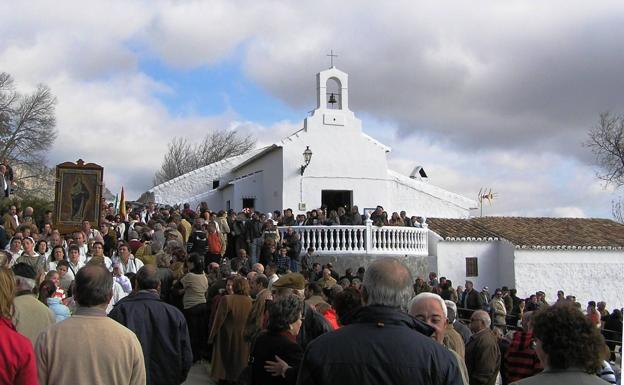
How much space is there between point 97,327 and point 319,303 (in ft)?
11.8

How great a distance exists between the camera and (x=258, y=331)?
287 inches

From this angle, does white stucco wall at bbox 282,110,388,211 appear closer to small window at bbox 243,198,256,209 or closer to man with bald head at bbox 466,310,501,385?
small window at bbox 243,198,256,209

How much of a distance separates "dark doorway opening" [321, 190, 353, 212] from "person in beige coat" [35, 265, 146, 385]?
26.4 metres

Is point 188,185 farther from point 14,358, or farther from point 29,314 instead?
point 14,358

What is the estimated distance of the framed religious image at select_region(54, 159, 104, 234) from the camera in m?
16.7

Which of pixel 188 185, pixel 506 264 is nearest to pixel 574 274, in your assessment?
pixel 506 264

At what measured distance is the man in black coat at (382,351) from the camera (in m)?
3.42

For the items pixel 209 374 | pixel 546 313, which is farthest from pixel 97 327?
pixel 209 374

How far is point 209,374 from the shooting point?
10836 mm

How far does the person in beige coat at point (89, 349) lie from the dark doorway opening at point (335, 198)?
86.5 feet

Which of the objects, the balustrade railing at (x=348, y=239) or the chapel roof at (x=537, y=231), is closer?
the balustrade railing at (x=348, y=239)

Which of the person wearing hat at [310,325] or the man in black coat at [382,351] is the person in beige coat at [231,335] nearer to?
the person wearing hat at [310,325]

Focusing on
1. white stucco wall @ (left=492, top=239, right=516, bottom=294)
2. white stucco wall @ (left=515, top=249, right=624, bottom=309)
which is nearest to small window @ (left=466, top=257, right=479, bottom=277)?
white stucco wall @ (left=492, top=239, right=516, bottom=294)

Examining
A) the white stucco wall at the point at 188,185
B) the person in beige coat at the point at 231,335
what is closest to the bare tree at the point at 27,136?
the white stucco wall at the point at 188,185
